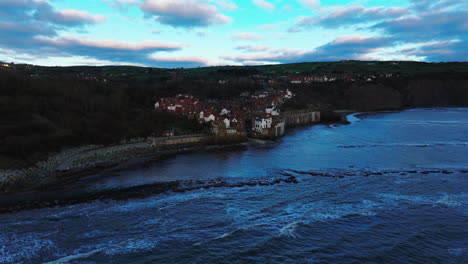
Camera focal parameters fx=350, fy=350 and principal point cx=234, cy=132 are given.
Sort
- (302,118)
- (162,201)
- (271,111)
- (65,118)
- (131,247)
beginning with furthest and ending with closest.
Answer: (302,118) < (271,111) < (65,118) < (162,201) < (131,247)

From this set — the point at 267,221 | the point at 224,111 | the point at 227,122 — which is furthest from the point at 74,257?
the point at 224,111

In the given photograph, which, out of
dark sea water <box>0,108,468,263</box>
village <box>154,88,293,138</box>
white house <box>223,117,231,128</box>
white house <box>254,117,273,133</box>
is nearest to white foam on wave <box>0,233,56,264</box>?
dark sea water <box>0,108,468,263</box>

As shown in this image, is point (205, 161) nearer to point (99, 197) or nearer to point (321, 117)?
point (99, 197)

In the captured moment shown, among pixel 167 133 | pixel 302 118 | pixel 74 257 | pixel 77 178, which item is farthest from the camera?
pixel 302 118

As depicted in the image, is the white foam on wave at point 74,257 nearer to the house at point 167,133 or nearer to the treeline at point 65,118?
the treeline at point 65,118

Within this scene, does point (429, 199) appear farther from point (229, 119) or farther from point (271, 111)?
point (271, 111)

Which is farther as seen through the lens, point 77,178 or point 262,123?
point 262,123

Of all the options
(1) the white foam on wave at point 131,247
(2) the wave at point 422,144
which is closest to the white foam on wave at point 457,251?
(1) the white foam on wave at point 131,247
